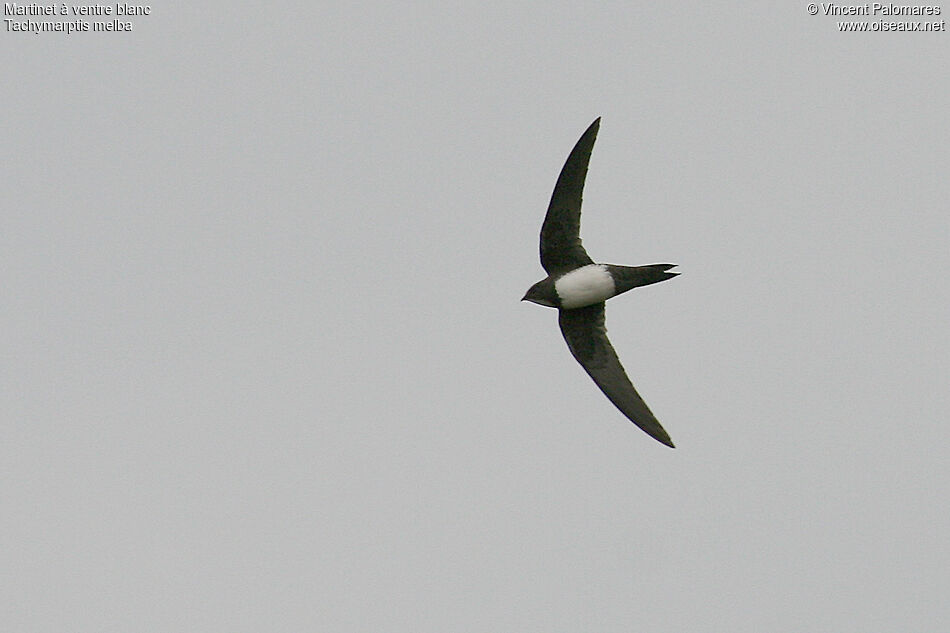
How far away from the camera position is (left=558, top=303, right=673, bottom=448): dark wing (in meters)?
26.8

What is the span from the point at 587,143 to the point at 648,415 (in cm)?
418

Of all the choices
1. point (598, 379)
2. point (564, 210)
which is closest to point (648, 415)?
point (598, 379)

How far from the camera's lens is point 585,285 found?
2611 cm

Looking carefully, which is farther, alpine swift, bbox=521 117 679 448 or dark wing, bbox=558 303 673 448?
Result: dark wing, bbox=558 303 673 448

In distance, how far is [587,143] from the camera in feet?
84.0

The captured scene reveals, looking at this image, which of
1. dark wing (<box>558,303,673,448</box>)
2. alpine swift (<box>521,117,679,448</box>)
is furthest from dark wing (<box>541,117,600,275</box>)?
dark wing (<box>558,303,673,448</box>)

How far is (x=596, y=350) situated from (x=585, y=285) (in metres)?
1.25

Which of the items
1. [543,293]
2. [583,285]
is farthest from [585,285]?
[543,293]

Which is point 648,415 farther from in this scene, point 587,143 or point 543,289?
point 587,143

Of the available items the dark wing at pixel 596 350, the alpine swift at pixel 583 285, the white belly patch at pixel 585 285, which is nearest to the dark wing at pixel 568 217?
the alpine swift at pixel 583 285

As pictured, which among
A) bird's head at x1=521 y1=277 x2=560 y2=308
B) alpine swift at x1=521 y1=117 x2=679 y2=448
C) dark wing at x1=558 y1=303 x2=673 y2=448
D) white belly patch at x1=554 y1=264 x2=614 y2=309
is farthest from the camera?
dark wing at x1=558 y1=303 x2=673 y2=448

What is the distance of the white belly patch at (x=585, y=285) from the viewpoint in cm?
2605

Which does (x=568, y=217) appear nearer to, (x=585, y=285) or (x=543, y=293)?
(x=585, y=285)

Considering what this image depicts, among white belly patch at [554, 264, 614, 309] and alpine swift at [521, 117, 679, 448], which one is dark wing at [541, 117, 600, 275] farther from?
white belly patch at [554, 264, 614, 309]
